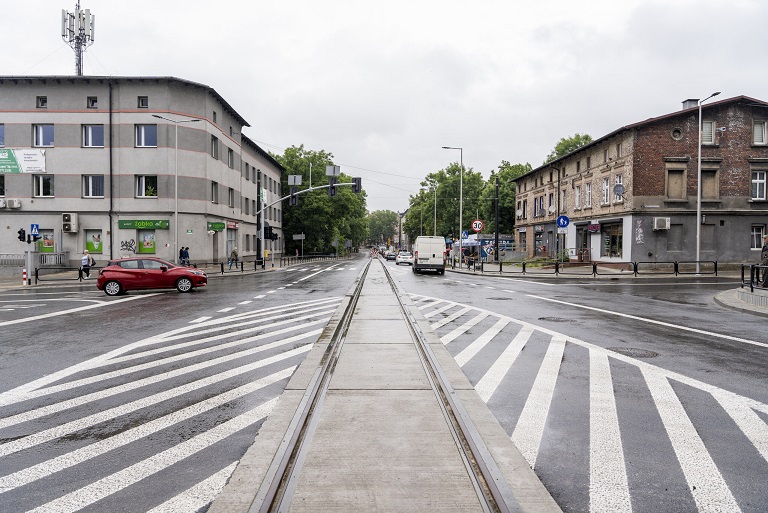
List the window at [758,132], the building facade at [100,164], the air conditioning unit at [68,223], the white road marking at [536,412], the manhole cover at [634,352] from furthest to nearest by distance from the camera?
the building facade at [100,164] < the air conditioning unit at [68,223] < the window at [758,132] < the manhole cover at [634,352] < the white road marking at [536,412]

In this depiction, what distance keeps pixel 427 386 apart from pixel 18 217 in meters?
39.8

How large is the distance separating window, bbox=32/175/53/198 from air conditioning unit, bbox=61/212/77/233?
257 cm

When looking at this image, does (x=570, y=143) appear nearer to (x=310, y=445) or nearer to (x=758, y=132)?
(x=758, y=132)

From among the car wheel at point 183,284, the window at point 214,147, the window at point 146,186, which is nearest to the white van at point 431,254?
the car wheel at point 183,284

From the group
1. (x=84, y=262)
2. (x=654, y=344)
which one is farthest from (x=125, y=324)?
(x=84, y=262)

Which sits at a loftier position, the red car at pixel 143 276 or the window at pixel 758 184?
the window at pixel 758 184

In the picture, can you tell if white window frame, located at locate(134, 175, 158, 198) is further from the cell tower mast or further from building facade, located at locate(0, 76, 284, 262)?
the cell tower mast

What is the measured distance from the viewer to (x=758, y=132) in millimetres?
33906

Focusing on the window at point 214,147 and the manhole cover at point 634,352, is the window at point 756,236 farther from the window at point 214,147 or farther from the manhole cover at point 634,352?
the window at point 214,147

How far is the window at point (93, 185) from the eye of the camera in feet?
121

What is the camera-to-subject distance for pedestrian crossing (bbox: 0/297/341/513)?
376cm

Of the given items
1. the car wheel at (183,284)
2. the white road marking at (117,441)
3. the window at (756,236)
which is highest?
the window at (756,236)

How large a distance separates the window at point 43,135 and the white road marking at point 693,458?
41134 millimetres

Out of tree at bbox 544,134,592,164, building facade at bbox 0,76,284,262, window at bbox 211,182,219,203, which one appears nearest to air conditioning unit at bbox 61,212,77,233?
building facade at bbox 0,76,284,262
